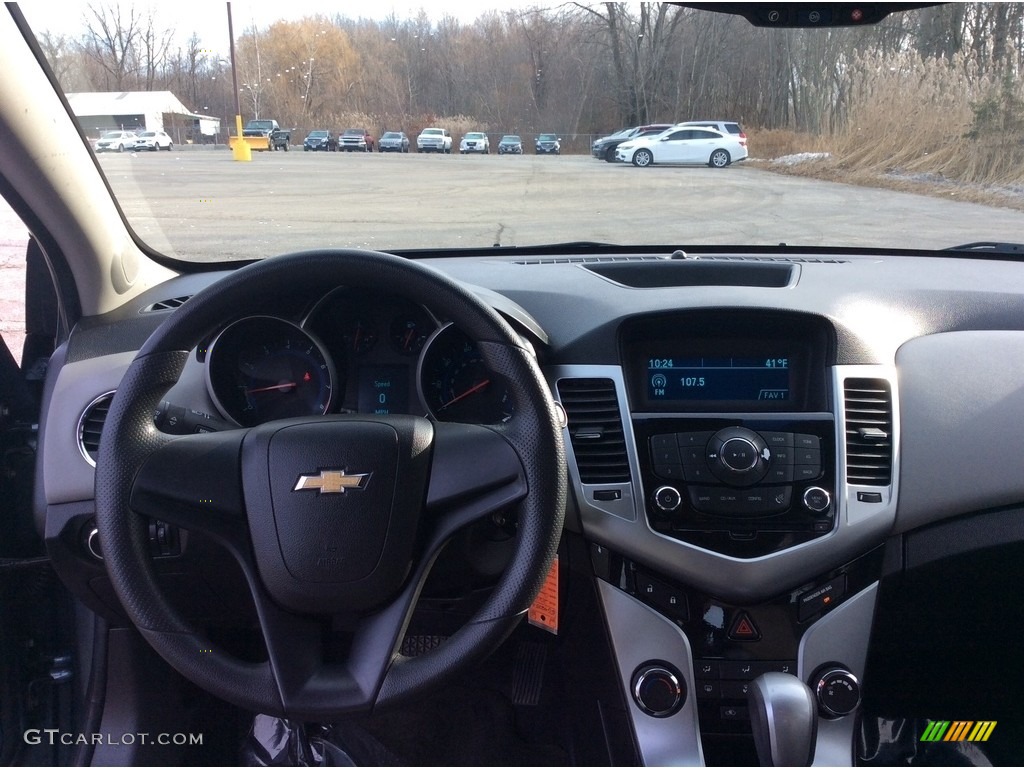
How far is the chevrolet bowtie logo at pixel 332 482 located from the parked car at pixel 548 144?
1.74 metres

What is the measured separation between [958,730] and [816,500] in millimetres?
1186

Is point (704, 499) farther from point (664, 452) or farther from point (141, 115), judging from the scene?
point (141, 115)

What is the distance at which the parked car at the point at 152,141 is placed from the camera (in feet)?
9.66

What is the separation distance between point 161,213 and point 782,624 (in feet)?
7.93

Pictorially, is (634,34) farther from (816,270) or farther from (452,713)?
(452,713)

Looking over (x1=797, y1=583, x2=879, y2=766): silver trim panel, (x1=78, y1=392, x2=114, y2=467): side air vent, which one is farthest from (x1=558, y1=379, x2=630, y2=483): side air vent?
(x1=78, y1=392, x2=114, y2=467): side air vent

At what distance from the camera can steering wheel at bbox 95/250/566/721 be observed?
181cm

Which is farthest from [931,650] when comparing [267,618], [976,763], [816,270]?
[267,618]

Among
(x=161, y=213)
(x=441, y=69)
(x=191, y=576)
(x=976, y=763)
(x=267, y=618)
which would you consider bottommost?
(x=976, y=763)

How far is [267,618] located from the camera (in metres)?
1.84

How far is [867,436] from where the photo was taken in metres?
2.55

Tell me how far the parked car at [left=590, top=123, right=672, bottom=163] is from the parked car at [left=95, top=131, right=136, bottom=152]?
1554mm

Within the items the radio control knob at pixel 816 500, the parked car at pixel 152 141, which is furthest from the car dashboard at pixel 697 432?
the parked car at pixel 152 141

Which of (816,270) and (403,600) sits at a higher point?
(816,270)
